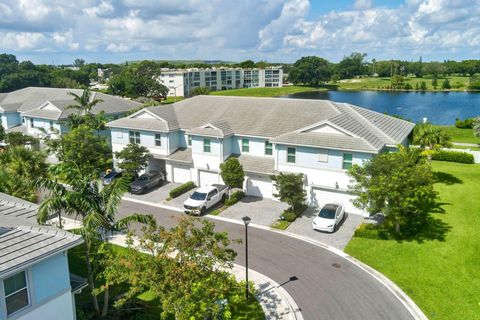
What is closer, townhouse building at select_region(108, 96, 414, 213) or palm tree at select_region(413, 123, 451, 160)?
townhouse building at select_region(108, 96, 414, 213)

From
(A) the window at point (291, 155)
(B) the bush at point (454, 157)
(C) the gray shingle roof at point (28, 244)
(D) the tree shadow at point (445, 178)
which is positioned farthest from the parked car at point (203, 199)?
(B) the bush at point (454, 157)

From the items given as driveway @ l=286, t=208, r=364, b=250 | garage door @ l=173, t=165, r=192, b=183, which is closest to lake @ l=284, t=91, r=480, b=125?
driveway @ l=286, t=208, r=364, b=250

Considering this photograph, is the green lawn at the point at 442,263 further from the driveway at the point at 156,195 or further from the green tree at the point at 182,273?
the driveway at the point at 156,195

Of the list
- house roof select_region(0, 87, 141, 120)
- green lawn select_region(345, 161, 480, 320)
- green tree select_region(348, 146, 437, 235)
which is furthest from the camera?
house roof select_region(0, 87, 141, 120)

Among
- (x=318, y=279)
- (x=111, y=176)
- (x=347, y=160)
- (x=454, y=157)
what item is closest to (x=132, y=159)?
(x=111, y=176)

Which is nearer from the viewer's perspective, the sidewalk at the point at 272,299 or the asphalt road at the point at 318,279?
the sidewalk at the point at 272,299

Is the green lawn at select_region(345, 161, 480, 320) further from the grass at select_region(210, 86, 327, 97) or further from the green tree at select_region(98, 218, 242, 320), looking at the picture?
the grass at select_region(210, 86, 327, 97)

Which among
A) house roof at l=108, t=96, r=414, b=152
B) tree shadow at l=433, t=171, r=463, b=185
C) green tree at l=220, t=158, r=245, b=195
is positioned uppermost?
house roof at l=108, t=96, r=414, b=152
